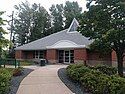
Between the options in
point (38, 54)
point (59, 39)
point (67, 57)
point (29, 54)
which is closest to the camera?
point (67, 57)

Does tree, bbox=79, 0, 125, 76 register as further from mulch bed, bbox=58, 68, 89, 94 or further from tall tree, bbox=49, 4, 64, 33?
tall tree, bbox=49, 4, 64, 33

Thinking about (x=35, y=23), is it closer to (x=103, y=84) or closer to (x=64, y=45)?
(x=64, y=45)

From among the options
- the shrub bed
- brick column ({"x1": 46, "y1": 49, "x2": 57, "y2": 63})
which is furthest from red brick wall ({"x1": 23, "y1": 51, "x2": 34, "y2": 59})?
the shrub bed

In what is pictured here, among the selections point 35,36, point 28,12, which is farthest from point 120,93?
point 28,12

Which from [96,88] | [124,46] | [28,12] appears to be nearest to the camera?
[96,88]

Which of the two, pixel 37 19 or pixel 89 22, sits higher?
pixel 37 19

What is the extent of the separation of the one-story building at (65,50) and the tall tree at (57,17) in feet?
81.6

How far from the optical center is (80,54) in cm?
3753

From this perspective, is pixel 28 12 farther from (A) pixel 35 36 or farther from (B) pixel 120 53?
(B) pixel 120 53

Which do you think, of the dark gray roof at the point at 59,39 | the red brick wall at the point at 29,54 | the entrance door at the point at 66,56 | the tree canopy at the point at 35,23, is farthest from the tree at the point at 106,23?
the tree canopy at the point at 35,23

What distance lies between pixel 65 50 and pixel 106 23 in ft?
69.5

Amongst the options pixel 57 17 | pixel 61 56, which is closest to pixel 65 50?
pixel 61 56

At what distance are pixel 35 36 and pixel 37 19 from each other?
4697 millimetres

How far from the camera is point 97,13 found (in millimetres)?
19922
